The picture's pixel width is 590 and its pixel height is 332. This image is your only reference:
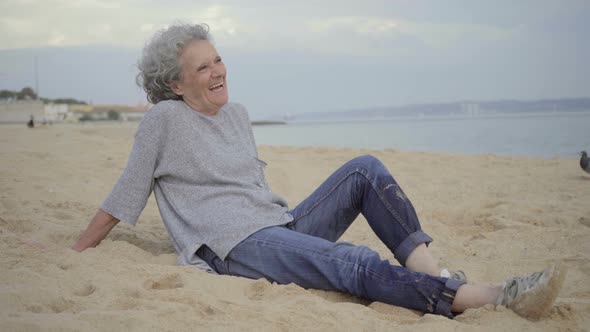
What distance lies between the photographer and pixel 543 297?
76.8 inches

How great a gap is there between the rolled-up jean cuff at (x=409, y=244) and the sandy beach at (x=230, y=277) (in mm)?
283

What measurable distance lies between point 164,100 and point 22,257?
950mm

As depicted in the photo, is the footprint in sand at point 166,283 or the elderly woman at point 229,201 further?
the elderly woman at point 229,201

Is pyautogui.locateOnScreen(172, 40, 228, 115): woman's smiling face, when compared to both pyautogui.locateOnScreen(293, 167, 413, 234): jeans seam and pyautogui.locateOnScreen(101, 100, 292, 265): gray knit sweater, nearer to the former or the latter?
pyautogui.locateOnScreen(101, 100, 292, 265): gray knit sweater

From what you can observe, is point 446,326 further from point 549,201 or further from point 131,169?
point 549,201

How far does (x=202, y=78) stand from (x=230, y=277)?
0.94 m

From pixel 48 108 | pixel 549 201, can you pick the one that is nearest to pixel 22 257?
pixel 549 201

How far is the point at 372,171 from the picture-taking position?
2.54 m

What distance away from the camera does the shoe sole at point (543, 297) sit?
190cm

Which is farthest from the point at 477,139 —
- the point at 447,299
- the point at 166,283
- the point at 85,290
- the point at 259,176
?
the point at 85,290

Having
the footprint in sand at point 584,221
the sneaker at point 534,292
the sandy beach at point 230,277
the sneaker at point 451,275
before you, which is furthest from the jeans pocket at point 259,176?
the footprint in sand at point 584,221

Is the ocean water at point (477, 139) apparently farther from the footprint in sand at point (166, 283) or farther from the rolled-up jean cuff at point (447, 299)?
the footprint in sand at point (166, 283)

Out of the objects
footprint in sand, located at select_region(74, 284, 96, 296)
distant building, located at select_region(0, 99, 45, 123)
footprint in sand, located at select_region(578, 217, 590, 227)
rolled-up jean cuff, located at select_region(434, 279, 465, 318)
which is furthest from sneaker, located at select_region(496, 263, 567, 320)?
distant building, located at select_region(0, 99, 45, 123)

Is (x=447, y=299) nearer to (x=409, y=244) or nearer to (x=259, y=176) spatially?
(x=409, y=244)
